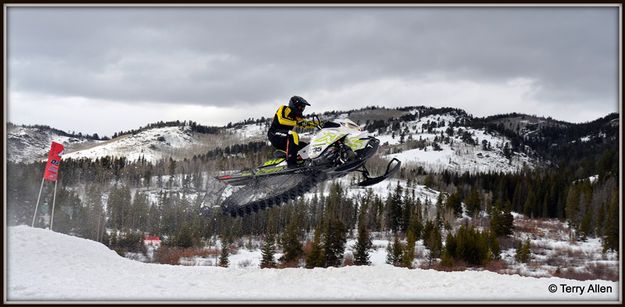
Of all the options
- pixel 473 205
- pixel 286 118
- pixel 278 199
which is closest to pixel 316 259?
pixel 278 199

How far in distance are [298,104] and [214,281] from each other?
815 centimetres

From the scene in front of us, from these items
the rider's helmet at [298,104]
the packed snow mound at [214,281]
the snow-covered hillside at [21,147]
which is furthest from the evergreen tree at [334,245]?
the rider's helmet at [298,104]

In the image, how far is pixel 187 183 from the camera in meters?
96.2

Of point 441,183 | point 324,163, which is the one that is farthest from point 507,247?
point 324,163

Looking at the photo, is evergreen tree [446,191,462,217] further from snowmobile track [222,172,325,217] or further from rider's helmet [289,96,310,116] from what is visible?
rider's helmet [289,96,310,116]

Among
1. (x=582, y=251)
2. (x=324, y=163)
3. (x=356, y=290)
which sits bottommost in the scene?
(x=582, y=251)

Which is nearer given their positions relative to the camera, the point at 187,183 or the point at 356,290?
the point at 356,290

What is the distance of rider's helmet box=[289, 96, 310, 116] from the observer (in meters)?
15.9

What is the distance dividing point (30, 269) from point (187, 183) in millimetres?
76984

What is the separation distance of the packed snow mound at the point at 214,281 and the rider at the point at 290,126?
467 cm

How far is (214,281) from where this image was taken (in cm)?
2017

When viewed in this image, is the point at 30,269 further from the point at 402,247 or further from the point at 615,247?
the point at 615,247

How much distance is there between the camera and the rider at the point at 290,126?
53.5 feet

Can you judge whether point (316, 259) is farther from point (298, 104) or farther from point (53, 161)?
point (298, 104)
